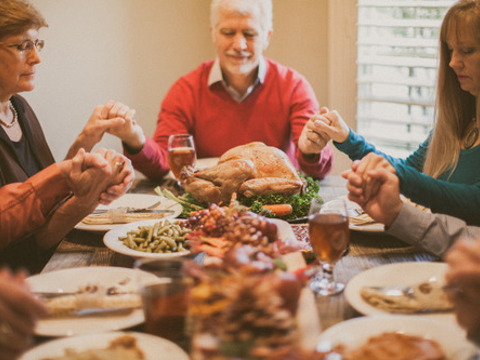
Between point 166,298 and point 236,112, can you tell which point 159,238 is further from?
point 236,112

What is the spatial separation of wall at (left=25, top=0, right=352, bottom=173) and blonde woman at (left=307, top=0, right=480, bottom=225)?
5.98 ft

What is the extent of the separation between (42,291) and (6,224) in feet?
1.17

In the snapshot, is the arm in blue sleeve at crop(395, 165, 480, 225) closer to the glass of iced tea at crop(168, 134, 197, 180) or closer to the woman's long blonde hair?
the woman's long blonde hair

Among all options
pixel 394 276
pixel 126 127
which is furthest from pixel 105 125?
pixel 394 276

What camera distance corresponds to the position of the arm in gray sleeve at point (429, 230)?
4.29 ft

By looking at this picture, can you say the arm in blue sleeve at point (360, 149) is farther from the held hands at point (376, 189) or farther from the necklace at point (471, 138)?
the held hands at point (376, 189)

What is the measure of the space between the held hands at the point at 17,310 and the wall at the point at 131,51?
8.27 ft

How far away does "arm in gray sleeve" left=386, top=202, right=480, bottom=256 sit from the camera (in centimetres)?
131

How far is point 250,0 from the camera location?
2736 mm

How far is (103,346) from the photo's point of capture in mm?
883

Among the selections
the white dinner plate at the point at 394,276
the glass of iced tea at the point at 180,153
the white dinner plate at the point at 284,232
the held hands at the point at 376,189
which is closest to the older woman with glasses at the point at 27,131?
the glass of iced tea at the point at 180,153

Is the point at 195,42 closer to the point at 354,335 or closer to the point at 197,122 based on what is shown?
the point at 197,122

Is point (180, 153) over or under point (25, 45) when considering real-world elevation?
under

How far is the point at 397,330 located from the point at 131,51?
3.12m
